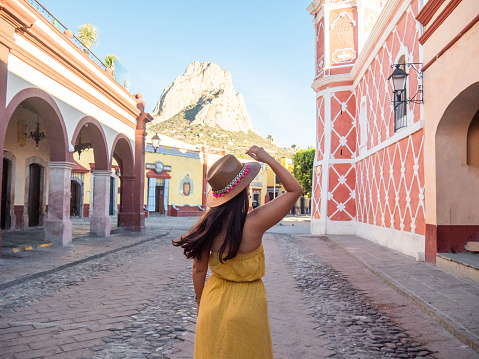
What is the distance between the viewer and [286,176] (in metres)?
2.06

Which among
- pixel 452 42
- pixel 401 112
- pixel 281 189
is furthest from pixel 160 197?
pixel 452 42

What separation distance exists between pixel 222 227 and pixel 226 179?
0.77 feet

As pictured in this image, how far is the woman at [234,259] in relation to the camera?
1948mm

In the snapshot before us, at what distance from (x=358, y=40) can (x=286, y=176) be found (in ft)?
54.1

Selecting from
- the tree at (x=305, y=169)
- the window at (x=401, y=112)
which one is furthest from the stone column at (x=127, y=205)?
the tree at (x=305, y=169)

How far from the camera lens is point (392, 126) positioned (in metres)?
11.3

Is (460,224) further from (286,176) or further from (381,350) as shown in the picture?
(286,176)

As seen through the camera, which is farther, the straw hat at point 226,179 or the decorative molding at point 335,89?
the decorative molding at point 335,89

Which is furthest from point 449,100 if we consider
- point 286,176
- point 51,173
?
point 51,173

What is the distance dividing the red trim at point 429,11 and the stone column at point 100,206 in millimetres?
10392

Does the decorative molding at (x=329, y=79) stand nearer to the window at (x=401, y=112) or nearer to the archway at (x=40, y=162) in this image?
the window at (x=401, y=112)

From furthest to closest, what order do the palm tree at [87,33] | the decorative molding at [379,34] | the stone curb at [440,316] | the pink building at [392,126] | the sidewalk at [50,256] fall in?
the palm tree at [87,33], the decorative molding at [379,34], the pink building at [392,126], the sidewalk at [50,256], the stone curb at [440,316]

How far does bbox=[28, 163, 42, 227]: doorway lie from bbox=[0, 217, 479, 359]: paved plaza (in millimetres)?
7660

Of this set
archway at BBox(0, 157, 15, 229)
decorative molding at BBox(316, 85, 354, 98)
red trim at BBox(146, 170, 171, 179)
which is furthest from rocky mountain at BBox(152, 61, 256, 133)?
archway at BBox(0, 157, 15, 229)
